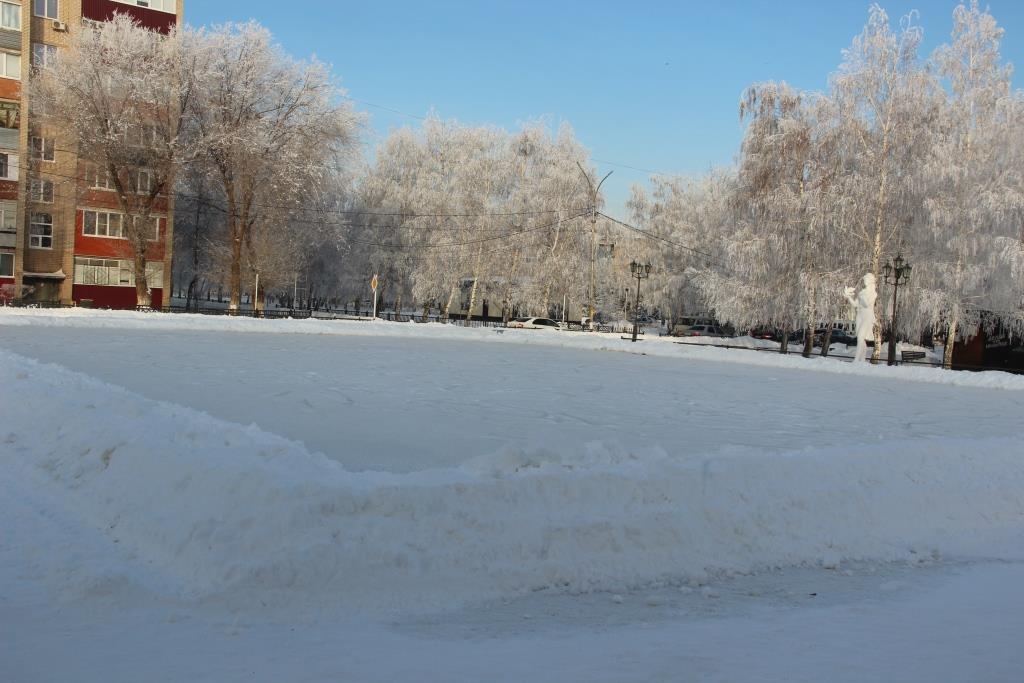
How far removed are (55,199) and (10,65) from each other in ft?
25.8

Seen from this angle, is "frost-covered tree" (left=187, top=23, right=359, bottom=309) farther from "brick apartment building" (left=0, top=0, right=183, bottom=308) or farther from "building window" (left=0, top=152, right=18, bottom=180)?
"building window" (left=0, top=152, right=18, bottom=180)

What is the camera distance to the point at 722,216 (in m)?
45.6

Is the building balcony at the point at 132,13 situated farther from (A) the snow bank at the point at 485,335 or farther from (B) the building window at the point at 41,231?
(A) the snow bank at the point at 485,335

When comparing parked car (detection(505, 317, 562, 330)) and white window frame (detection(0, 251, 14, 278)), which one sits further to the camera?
parked car (detection(505, 317, 562, 330))

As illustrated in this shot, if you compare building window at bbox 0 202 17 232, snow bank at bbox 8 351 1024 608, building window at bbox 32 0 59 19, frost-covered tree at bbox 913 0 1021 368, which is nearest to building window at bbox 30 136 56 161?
building window at bbox 0 202 17 232

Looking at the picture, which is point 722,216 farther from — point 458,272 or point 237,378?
point 237,378

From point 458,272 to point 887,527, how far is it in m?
48.9

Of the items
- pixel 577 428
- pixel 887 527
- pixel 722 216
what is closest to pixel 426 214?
pixel 722 216

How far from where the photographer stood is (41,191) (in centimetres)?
4794

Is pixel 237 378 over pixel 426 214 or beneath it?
beneath

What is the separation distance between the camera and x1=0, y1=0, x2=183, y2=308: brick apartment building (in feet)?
154

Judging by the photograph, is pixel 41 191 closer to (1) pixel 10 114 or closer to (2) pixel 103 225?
(2) pixel 103 225

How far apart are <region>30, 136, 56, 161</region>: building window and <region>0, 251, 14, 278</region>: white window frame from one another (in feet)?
19.5

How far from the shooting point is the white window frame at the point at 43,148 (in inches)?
1887
